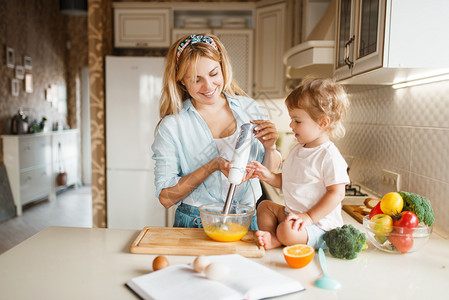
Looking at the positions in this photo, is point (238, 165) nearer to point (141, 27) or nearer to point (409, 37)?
point (409, 37)

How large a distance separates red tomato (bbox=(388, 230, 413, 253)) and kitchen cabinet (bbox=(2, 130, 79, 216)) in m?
4.74

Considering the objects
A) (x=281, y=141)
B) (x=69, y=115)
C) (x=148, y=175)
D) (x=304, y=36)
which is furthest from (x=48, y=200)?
(x=304, y=36)

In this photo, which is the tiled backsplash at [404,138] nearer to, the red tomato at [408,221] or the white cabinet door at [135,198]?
the red tomato at [408,221]

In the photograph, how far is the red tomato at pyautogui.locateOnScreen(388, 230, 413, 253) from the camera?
1.03 m

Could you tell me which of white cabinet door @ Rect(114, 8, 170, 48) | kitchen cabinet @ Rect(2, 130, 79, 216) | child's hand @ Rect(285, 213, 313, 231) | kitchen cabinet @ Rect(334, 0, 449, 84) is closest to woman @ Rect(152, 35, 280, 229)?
child's hand @ Rect(285, 213, 313, 231)

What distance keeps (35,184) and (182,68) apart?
186 inches

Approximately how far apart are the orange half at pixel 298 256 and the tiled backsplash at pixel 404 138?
385 millimetres

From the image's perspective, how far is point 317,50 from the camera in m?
1.94

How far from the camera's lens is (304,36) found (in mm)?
2766

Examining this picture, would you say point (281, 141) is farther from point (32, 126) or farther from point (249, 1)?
point (32, 126)

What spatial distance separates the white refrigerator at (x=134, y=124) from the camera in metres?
3.50

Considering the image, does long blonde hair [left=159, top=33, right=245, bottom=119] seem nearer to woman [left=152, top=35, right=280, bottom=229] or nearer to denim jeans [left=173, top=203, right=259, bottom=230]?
woman [left=152, top=35, right=280, bottom=229]

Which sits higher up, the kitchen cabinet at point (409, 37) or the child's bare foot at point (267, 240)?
the kitchen cabinet at point (409, 37)

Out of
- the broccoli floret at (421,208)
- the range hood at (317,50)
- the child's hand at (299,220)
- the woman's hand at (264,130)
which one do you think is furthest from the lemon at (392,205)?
the range hood at (317,50)
